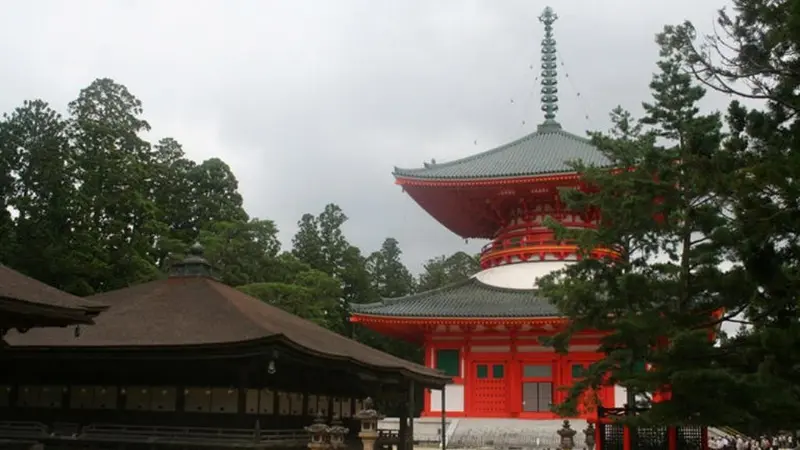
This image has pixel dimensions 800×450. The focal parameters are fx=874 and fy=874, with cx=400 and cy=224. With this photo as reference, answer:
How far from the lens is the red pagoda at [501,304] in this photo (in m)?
33.7

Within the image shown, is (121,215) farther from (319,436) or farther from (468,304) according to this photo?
(319,436)

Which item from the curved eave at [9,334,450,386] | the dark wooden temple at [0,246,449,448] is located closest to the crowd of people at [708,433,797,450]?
the dark wooden temple at [0,246,449,448]

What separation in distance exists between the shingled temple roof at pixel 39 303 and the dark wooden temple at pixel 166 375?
2.79 m

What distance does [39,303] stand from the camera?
1335cm

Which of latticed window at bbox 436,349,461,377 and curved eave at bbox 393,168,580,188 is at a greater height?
curved eave at bbox 393,168,580,188

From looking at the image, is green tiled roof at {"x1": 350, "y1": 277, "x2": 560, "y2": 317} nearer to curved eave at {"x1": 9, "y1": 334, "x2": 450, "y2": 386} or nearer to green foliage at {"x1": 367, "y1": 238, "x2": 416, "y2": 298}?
curved eave at {"x1": 9, "y1": 334, "x2": 450, "y2": 386}

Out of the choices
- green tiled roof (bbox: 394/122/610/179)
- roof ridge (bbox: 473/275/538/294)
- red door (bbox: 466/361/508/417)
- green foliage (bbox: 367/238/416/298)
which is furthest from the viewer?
green foliage (bbox: 367/238/416/298)

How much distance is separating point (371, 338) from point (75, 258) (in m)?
27.8

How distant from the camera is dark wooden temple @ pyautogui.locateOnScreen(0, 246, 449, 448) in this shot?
17.9 metres

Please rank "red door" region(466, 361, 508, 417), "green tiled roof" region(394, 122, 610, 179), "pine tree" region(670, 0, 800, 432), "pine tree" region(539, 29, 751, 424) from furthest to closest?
"green tiled roof" region(394, 122, 610, 179), "red door" region(466, 361, 508, 417), "pine tree" region(539, 29, 751, 424), "pine tree" region(670, 0, 800, 432)

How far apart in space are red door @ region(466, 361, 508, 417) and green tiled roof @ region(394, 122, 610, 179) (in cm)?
779

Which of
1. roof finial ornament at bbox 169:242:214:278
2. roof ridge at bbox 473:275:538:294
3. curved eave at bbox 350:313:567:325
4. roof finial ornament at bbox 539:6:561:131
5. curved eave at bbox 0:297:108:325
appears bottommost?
curved eave at bbox 0:297:108:325

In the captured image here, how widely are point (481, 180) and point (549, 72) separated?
11.9 meters

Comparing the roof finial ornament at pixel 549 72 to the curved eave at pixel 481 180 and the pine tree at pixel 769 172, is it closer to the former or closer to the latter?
the curved eave at pixel 481 180
